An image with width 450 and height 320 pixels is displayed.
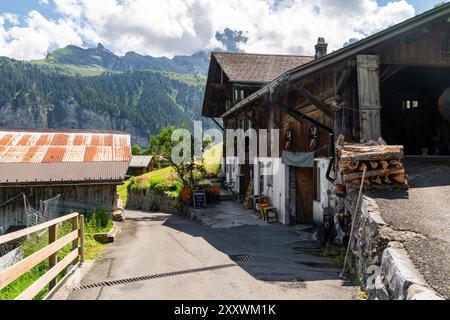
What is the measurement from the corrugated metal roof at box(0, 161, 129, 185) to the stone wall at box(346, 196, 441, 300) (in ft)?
35.6

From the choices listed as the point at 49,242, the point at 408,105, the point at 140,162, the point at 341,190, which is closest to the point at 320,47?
the point at 408,105

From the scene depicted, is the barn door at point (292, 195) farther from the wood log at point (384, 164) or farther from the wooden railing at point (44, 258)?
Answer: the wooden railing at point (44, 258)

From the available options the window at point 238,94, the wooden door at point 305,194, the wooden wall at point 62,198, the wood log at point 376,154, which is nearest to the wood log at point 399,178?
the wood log at point 376,154

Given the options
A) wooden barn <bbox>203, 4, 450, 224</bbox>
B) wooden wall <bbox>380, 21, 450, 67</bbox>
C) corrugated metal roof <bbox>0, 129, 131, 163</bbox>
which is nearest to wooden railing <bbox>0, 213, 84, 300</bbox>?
wooden barn <bbox>203, 4, 450, 224</bbox>

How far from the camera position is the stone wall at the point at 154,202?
81.5 feet

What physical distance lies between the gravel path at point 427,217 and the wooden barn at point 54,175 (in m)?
11.2

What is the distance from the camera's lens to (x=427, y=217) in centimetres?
672

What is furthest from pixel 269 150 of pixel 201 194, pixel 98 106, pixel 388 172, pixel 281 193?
pixel 98 106

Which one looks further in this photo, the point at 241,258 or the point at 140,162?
the point at 140,162

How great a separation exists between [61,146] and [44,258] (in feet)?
43.8

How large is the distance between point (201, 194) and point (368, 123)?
13284 millimetres

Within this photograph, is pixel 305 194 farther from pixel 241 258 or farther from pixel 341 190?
pixel 241 258

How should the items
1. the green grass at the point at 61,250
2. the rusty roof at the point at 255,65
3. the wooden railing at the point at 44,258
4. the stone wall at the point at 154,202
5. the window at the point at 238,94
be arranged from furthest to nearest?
1. the stone wall at the point at 154,202
2. the window at the point at 238,94
3. the rusty roof at the point at 255,65
4. the green grass at the point at 61,250
5. the wooden railing at the point at 44,258

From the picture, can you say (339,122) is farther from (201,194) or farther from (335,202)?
(201,194)
